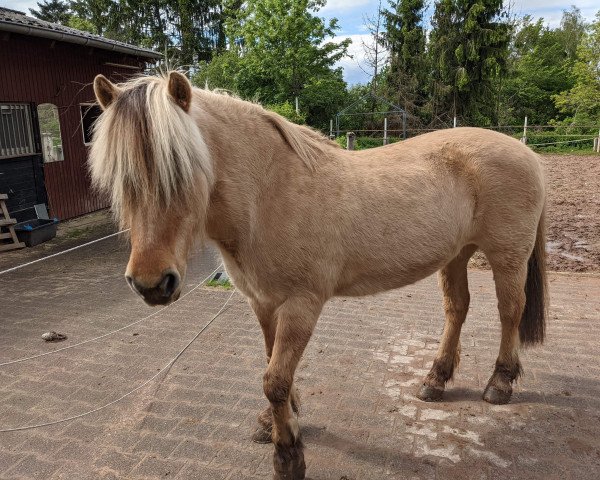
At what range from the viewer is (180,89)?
1.93 m

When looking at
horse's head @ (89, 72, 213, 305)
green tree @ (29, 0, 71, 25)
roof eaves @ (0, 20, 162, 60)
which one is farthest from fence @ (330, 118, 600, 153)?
green tree @ (29, 0, 71, 25)

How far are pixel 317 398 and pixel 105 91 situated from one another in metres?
2.49

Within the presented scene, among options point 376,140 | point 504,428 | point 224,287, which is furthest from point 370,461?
point 376,140

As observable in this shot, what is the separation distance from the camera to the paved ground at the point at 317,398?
103 inches

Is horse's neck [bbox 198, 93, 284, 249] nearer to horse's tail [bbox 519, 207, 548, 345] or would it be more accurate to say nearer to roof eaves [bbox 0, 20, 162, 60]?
horse's tail [bbox 519, 207, 548, 345]

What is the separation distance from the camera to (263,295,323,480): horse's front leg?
2357mm

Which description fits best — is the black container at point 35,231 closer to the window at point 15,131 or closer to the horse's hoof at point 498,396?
the window at point 15,131

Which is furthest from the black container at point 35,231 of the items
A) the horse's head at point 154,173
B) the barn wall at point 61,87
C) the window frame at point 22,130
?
the horse's head at point 154,173

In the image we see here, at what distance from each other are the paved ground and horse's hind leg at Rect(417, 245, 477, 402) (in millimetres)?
222

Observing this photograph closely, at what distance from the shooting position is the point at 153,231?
1831 millimetres

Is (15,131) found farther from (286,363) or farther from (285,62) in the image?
(285,62)

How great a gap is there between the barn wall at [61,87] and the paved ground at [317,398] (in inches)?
232

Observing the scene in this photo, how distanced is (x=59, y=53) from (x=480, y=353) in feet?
35.4

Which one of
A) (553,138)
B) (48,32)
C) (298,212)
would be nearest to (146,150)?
(298,212)
